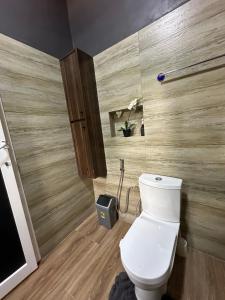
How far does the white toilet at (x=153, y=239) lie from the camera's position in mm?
887

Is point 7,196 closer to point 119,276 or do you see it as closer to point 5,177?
point 5,177

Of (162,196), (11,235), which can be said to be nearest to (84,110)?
(162,196)

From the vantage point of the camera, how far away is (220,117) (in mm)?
1094

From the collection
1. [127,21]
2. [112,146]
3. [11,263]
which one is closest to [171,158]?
[112,146]

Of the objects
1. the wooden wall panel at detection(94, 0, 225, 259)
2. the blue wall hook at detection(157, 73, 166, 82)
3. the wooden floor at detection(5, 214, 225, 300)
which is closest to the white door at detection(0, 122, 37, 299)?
the wooden floor at detection(5, 214, 225, 300)

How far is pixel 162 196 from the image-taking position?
129 centimetres

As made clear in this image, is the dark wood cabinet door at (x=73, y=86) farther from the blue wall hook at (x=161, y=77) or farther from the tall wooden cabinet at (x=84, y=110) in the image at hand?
the blue wall hook at (x=161, y=77)

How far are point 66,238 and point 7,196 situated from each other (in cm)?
90

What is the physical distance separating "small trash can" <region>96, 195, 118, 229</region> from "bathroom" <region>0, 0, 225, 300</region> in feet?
0.06

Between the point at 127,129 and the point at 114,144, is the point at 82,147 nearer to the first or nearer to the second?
the point at 114,144

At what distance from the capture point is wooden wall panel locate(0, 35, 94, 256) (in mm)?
1265

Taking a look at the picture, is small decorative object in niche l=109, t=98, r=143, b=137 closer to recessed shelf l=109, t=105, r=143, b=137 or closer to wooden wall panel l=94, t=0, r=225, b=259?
recessed shelf l=109, t=105, r=143, b=137

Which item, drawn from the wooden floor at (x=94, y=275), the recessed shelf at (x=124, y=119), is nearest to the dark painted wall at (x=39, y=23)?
the recessed shelf at (x=124, y=119)

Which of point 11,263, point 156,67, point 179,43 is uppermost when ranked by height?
point 179,43
